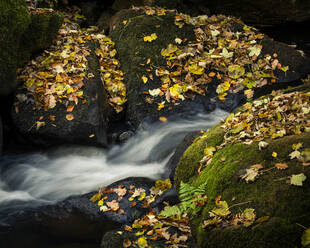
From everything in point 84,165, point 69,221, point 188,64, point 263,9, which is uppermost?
point 263,9

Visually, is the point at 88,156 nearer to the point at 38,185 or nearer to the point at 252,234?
the point at 38,185

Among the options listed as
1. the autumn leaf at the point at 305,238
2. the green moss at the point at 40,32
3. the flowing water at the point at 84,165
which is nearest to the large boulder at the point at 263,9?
the green moss at the point at 40,32

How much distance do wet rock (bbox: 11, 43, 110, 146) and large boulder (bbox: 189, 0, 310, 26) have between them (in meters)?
5.34

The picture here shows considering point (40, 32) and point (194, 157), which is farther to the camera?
point (40, 32)

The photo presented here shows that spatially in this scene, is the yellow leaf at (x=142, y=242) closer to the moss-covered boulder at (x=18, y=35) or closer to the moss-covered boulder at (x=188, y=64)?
the moss-covered boulder at (x=188, y=64)

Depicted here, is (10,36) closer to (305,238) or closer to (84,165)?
(84,165)

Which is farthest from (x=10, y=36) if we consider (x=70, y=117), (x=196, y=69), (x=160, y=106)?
(x=196, y=69)

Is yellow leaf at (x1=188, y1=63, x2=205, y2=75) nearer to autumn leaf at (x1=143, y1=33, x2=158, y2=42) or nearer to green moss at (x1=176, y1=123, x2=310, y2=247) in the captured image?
autumn leaf at (x1=143, y1=33, x2=158, y2=42)

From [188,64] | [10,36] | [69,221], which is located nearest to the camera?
[69,221]

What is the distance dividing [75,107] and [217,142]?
115 inches

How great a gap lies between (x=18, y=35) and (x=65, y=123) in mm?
1885

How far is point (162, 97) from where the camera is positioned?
6.46 metres

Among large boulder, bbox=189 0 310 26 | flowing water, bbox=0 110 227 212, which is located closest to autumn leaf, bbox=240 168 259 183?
flowing water, bbox=0 110 227 212

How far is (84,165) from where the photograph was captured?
5.71 m
